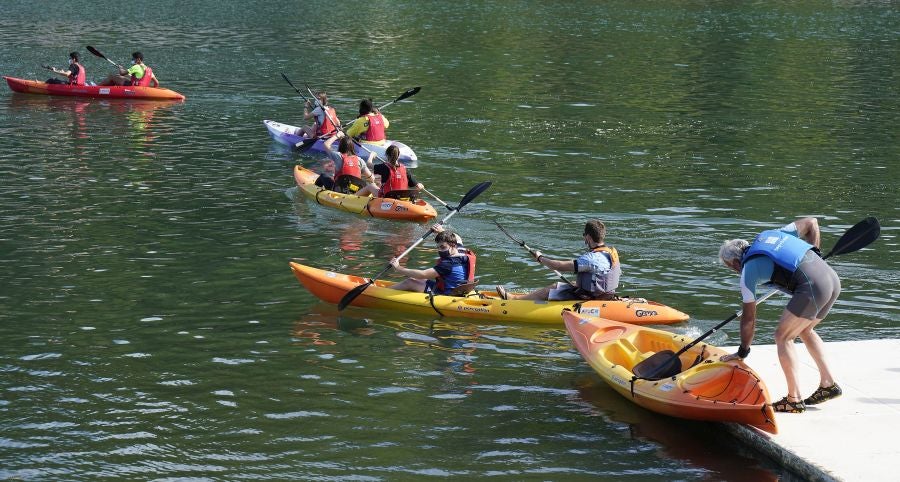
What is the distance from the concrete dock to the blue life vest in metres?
1.47

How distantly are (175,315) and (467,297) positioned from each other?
3.75m

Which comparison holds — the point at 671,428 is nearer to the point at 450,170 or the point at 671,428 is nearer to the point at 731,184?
the point at 731,184

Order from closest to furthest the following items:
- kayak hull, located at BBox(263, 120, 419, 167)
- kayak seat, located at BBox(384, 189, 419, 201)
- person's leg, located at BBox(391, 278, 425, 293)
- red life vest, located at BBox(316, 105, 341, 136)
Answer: person's leg, located at BBox(391, 278, 425, 293), kayak seat, located at BBox(384, 189, 419, 201), kayak hull, located at BBox(263, 120, 419, 167), red life vest, located at BBox(316, 105, 341, 136)

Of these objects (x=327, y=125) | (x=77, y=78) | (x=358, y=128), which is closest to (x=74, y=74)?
(x=77, y=78)

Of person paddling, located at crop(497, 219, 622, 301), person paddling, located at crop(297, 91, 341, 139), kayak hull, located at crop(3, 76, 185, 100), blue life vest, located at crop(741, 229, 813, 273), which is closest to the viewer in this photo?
blue life vest, located at crop(741, 229, 813, 273)

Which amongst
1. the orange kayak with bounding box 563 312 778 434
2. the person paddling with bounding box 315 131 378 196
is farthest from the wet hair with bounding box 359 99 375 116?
the orange kayak with bounding box 563 312 778 434

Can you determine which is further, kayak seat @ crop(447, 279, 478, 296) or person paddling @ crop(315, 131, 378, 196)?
person paddling @ crop(315, 131, 378, 196)

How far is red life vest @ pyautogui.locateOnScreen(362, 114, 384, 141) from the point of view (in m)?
26.2

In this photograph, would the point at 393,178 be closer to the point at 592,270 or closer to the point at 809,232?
the point at 592,270

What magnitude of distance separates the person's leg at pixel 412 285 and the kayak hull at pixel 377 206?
4845 millimetres

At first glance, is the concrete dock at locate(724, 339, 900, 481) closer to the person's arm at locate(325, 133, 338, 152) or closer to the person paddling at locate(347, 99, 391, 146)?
the person paddling at locate(347, 99, 391, 146)

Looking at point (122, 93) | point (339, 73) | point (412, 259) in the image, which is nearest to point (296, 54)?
point (339, 73)

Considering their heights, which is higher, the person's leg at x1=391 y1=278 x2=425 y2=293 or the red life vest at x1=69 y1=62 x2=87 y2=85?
the red life vest at x1=69 y1=62 x2=87 y2=85

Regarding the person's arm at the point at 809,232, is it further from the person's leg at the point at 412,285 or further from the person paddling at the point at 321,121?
the person paddling at the point at 321,121
